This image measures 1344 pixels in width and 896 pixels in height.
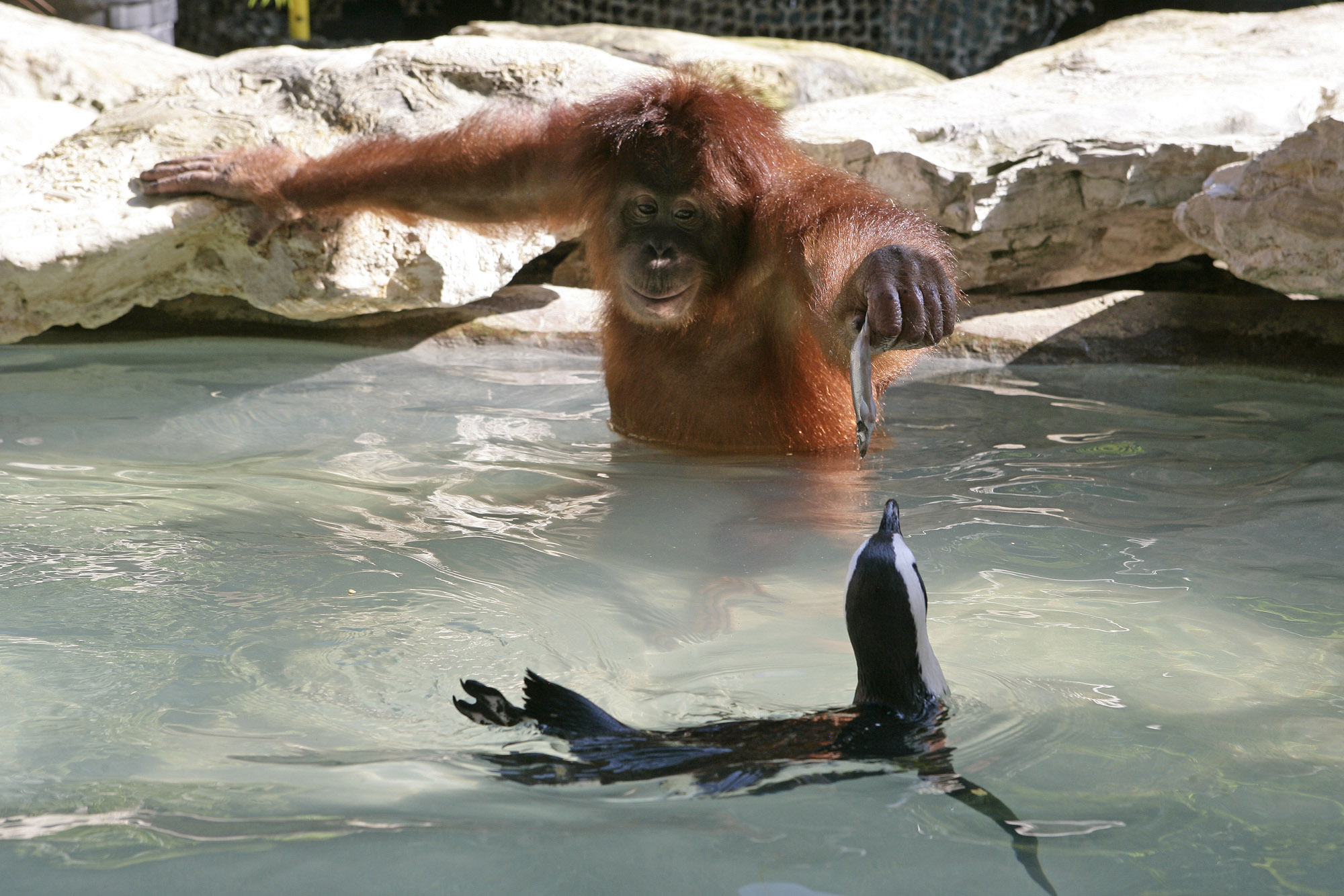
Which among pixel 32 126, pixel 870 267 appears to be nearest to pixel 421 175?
pixel 870 267

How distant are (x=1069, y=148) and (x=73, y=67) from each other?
4778 mm

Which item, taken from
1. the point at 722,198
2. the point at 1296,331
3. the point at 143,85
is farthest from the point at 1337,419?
the point at 143,85

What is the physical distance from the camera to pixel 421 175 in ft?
13.1

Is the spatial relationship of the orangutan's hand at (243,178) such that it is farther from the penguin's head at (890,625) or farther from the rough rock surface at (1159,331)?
the penguin's head at (890,625)

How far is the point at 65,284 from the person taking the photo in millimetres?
4406

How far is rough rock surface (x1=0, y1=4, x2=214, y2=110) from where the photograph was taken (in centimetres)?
568

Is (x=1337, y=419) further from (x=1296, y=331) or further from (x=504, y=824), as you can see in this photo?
(x=504, y=824)

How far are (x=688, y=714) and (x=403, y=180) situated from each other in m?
2.76

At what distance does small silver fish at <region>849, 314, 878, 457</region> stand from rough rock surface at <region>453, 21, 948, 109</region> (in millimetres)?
5050

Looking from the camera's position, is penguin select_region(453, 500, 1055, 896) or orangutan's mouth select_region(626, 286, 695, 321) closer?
penguin select_region(453, 500, 1055, 896)

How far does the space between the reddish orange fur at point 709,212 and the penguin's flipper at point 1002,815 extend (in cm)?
142

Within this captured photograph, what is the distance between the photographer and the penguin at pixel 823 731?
1.56 metres

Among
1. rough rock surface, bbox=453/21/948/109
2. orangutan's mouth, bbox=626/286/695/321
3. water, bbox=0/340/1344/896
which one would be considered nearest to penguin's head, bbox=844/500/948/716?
water, bbox=0/340/1344/896

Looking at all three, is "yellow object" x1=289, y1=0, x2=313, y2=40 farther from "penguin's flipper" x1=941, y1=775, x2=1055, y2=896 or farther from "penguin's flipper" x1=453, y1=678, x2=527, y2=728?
"penguin's flipper" x1=941, y1=775, x2=1055, y2=896
